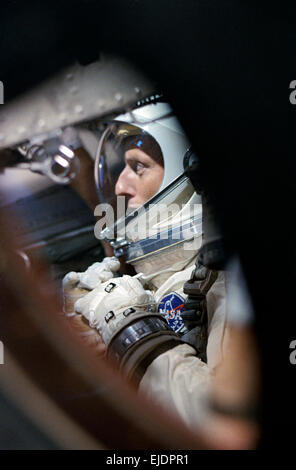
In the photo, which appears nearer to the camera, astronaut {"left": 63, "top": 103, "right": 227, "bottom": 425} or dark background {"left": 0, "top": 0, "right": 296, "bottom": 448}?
dark background {"left": 0, "top": 0, "right": 296, "bottom": 448}

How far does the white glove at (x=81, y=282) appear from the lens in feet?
3.99

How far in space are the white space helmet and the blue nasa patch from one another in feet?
0.53

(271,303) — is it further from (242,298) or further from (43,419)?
(43,419)

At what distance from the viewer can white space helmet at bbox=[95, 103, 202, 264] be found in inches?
38.5

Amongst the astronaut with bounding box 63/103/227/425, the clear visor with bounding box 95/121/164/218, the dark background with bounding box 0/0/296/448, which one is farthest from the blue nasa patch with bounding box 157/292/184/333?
the dark background with bounding box 0/0/296/448

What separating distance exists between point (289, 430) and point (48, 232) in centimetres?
199

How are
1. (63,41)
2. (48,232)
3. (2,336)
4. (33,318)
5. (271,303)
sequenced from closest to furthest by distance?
(271,303)
(63,41)
(2,336)
(33,318)
(48,232)

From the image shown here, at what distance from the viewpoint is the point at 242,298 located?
54 centimetres

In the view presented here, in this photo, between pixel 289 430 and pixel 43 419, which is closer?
pixel 289 430

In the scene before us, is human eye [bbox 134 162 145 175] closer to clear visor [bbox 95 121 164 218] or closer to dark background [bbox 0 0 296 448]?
clear visor [bbox 95 121 164 218]

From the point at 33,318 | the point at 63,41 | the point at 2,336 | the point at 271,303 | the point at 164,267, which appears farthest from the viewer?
the point at 33,318

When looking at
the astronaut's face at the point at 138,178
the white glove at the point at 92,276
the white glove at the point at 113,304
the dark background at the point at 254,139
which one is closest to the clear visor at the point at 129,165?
the astronaut's face at the point at 138,178

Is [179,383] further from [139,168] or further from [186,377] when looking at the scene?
[139,168]
